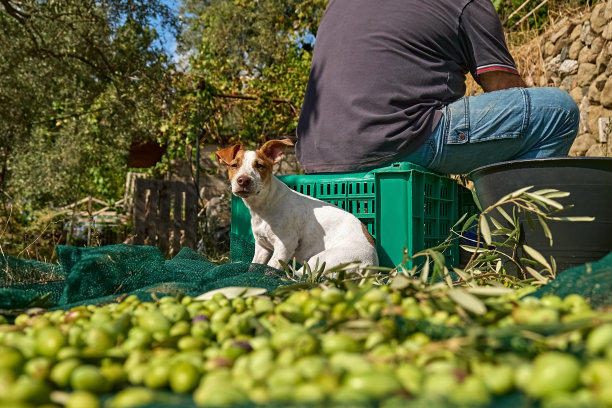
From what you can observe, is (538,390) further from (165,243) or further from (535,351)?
(165,243)

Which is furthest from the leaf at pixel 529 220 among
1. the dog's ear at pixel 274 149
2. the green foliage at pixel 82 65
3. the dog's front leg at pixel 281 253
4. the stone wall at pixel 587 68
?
the green foliage at pixel 82 65

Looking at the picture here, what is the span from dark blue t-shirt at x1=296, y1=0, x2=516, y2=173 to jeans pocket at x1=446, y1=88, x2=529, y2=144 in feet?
0.45

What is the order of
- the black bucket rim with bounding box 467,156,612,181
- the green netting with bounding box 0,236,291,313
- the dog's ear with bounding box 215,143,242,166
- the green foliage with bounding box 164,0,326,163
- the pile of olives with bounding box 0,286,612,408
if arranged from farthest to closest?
the green foliage with bounding box 164,0,326,163 < the dog's ear with bounding box 215,143,242,166 < the black bucket rim with bounding box 467,156,612,181 < the green netting with bounding box 0,236,291,313 < the pile of olives with bounding box 0,286,612,408

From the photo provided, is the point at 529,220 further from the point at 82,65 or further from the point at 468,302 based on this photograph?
the point at 82,65

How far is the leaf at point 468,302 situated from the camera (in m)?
1.01

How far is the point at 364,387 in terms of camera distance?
2.17 ft

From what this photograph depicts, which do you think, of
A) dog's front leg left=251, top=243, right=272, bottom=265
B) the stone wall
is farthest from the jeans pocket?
the stone wall

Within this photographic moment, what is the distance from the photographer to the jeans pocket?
9.21 ft

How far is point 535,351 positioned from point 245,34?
Result: 17167 millimetres

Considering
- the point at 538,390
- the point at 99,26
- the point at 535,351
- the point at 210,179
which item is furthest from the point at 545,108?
the point at 210,179

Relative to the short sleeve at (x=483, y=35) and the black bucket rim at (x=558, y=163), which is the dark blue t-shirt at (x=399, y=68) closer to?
the short sleeve at (x=483, y=35)

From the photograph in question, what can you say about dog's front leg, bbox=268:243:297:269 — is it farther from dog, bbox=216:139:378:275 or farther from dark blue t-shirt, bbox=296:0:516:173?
dark blue t-shirt, bbox=296:0:516:173

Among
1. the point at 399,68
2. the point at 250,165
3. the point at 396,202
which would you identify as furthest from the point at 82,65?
the point at 396,202

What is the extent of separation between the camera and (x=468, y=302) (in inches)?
41.2
